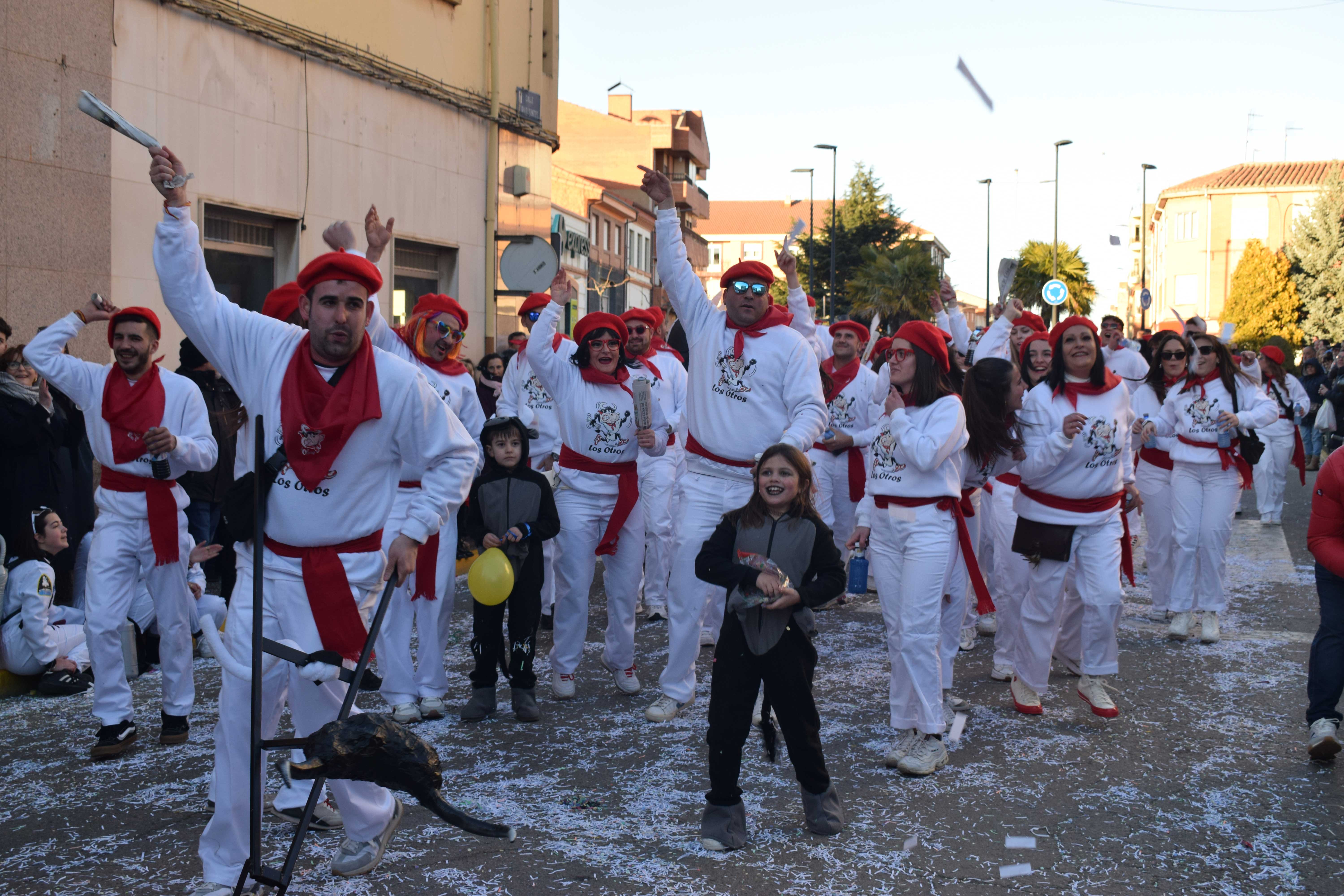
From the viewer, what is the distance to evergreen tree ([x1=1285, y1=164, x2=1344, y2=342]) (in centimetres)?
4906

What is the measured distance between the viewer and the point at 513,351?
13758mm

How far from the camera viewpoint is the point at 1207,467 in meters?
9.06

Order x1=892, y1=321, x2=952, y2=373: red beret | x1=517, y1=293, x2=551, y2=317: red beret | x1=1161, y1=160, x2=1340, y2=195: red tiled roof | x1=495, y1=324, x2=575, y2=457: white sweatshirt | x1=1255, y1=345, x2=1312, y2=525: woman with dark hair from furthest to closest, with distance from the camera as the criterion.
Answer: x1=1161, y1=160, x2=1340, y2=195: red tiled roof, x1=1255, y1=345, x2=1312, y2=525: woman with dark hair, x1=517, y1=293, x2=551, y2=317: red beret, x1=495, y1=324, x2=575, y2=457: white sweatshirt, x1=892, y1=321, x2=952, y2=373: red beret

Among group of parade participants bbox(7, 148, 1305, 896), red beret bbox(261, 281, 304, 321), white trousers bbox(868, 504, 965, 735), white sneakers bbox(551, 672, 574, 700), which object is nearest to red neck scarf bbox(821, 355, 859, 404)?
group of parade participants bbox(7, 148, 1305, 896)

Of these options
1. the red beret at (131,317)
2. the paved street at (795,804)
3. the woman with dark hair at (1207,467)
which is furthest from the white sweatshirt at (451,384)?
the woman with dark hair at (1207,467)

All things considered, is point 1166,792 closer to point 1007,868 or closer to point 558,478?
point 1007,868

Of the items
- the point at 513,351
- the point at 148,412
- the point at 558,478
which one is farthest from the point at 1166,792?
the point at 513,351

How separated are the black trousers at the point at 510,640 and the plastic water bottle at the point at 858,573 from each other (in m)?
1.75

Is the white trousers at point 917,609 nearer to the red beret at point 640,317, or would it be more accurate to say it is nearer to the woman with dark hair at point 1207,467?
the woman with dark hair at point 1207,467

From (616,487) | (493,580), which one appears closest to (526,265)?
(616,487)

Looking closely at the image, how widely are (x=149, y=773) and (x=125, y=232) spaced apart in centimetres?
738

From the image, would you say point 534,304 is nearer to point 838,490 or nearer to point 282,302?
point 838,490

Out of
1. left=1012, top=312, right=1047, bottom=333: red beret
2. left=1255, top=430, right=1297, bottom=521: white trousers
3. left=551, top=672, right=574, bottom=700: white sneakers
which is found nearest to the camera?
left=551, top=672, right=574, bottom=700: white sneakers

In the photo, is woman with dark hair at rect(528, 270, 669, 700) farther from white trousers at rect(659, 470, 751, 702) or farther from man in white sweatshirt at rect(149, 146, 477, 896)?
man in white sweatshirt at rect(149, 146, 477, 896)
